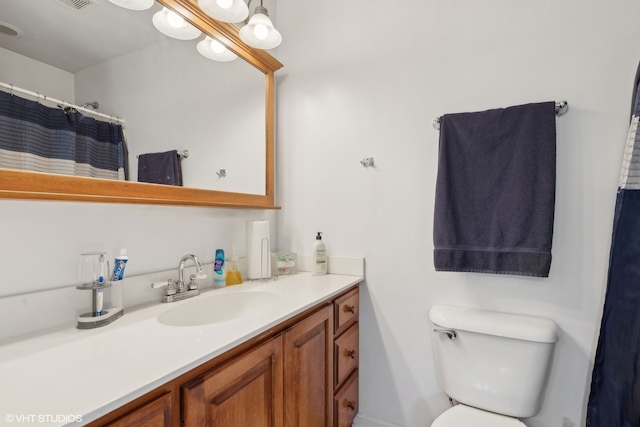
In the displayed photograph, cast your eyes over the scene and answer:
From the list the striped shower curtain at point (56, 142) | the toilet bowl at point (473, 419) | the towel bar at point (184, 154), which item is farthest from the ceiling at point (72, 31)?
the toilet bowl at point (473, 419)

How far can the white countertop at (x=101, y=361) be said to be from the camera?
1.69ft

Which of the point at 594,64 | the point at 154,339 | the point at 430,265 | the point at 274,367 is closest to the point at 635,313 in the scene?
the point at 430,265

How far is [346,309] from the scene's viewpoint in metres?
1.41

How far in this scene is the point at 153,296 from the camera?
1142 mm

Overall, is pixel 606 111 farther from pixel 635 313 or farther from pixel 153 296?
pixel 153 296

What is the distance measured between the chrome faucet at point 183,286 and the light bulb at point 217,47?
93 centimetres

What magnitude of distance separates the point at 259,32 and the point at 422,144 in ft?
2.95

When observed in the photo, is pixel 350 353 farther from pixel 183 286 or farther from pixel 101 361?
pixel 101 361

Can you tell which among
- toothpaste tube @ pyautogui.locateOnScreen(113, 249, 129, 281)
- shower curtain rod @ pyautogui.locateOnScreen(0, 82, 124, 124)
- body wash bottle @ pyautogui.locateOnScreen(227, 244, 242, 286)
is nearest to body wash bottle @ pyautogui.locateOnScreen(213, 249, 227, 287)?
body wash bottle @ pyautogui.locateOnScreen(227, 244, 242, 286)

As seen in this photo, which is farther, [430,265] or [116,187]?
[430,265]

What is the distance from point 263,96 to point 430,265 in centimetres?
123

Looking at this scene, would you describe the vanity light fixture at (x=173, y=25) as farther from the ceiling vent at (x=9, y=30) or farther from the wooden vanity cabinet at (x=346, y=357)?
the wooden vanity cabinet at (x=346, y=357)

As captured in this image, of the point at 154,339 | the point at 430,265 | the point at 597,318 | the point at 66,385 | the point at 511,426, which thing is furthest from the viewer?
the point at 430,265
